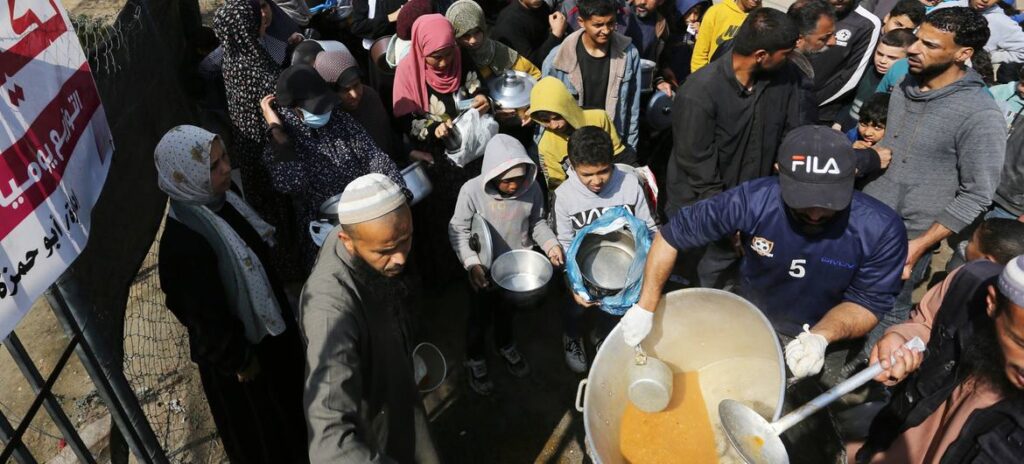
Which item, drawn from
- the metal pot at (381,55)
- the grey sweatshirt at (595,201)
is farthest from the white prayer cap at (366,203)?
the metal pot at (381,55)

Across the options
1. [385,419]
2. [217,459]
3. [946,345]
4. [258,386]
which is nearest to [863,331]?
[946,345]

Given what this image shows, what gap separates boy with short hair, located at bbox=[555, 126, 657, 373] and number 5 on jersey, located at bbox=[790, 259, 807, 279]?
97cm

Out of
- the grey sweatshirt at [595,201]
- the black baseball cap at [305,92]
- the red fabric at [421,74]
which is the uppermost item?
the black baseball cap at [305,92]

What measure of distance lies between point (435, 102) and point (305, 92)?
1112mm

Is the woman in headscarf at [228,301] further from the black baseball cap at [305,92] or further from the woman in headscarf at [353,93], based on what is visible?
the woman in headscarf at [353,93]

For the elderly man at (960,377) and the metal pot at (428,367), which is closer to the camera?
the elderly man at (960,377)

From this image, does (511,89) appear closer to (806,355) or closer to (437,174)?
(437,174)

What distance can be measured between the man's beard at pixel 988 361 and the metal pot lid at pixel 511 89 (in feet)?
10.2

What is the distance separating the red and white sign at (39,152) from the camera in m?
1.54

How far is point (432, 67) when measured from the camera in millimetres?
4184

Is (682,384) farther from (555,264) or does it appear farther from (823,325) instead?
(555,264)

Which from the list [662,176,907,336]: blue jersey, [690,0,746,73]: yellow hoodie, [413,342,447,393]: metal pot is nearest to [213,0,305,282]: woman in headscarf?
[413,342,447,393]: metal pot

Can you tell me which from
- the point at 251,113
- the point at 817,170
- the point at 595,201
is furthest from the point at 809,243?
the point at 251,113

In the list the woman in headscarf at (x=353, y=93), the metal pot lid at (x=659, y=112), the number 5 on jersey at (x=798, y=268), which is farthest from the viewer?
the metal pot lid at (x=659, y=112)
